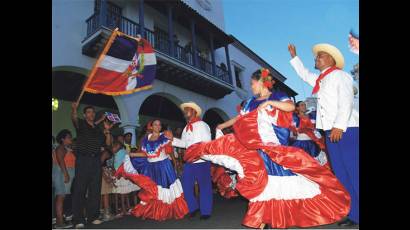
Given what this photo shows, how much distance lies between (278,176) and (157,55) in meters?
7.67

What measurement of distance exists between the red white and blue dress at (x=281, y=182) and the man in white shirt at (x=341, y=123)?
144 millimetres

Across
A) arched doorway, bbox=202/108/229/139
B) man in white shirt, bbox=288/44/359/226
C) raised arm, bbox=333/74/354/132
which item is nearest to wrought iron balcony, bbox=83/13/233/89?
arched doorway, bbox=202/108/229/139

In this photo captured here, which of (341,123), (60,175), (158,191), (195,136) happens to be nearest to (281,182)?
(341,123)

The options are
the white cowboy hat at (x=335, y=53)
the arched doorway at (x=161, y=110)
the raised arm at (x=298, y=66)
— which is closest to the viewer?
the white cowboy hat at (x=335, y=53)

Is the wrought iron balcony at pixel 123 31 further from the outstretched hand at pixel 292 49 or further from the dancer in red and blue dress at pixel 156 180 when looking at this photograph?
the outstretched hand at pixel 292 49

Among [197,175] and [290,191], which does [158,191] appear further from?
[290,191]

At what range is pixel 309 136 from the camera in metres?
5.63

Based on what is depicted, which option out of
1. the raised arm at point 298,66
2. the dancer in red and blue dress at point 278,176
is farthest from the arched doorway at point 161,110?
the dancer in red and blue dress at point 278,176

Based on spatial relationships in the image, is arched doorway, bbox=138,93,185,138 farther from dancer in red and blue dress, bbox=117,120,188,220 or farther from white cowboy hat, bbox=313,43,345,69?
white cowboy hat, bbox=313,43,345,69

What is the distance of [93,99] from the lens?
11.2 m

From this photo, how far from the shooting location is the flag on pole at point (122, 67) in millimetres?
4651

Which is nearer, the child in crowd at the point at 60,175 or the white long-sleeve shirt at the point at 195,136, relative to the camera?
the child in crowd at the point at 60,175
